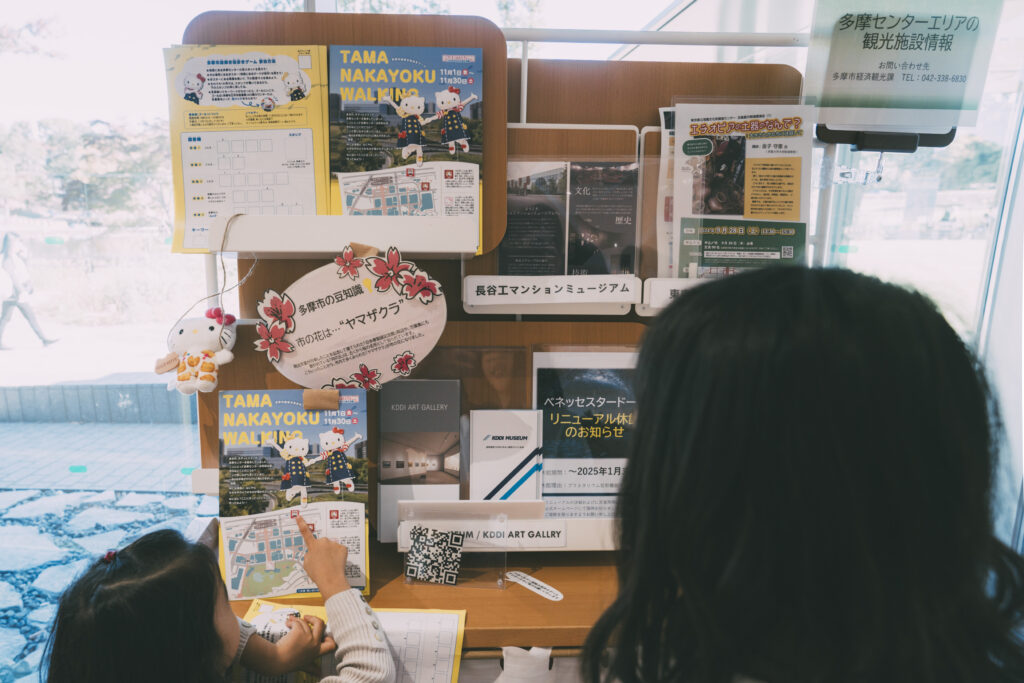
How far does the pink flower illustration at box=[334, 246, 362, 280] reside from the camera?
1.03 metres

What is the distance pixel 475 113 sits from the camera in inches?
42.3

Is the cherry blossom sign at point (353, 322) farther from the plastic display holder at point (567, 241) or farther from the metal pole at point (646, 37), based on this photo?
the metal pole at point (646, 37)

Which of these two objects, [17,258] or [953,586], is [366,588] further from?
[17,258]

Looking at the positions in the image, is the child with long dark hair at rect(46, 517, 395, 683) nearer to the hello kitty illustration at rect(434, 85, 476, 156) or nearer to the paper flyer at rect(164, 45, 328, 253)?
the paper flyer at rect(164, 45, 328, 253)

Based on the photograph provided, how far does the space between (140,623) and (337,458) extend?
40 cm

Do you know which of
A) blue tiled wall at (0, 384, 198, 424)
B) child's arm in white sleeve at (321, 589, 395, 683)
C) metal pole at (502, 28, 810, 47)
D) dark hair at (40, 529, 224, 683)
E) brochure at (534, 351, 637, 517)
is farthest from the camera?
blue tiled wall at (0, 384, 198, 424)

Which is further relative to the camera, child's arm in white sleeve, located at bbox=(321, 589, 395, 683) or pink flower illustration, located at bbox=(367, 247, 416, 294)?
pink flower illustration, located at bbox=(367, 247, 416, 294)

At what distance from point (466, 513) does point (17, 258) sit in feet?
4.75

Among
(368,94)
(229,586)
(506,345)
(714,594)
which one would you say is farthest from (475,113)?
(229,586)

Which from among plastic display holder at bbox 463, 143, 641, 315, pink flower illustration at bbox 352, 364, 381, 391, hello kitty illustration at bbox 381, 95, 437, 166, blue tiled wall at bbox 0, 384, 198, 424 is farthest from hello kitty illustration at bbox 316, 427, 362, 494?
blue tiled wall at bbox 0, 384, 198, 424

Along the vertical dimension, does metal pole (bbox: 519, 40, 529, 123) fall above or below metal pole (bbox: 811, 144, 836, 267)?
above

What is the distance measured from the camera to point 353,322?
106 cm

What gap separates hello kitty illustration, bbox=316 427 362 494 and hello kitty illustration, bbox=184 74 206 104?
2.27 feet

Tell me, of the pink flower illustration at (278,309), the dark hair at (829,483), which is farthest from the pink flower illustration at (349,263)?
the dark hair at (829,483)
